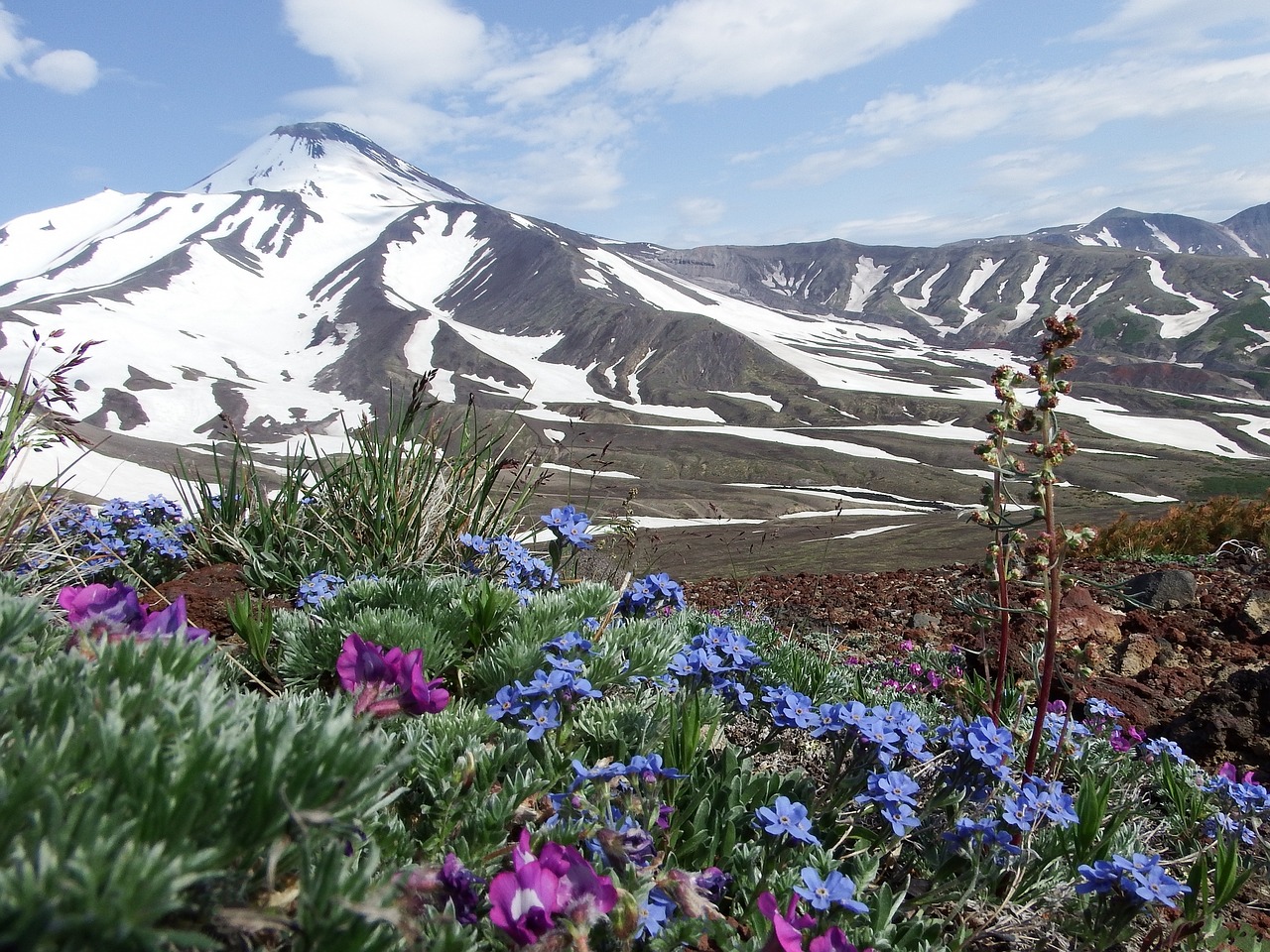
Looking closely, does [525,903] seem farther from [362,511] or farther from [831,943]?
[362,511]

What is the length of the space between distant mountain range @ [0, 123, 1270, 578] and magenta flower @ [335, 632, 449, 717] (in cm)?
2501

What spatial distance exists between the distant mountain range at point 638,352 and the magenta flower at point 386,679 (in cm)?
2501

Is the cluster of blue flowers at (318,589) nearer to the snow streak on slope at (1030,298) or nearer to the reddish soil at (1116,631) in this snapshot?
the reddish soil at (1116,631)

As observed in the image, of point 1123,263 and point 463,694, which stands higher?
point 1123,263

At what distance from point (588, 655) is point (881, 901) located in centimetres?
112

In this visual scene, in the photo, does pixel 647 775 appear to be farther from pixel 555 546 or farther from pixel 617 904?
pixel 555 546

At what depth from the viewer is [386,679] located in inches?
77.1

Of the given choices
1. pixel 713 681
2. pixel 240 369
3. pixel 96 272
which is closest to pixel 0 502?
pixel 713 681

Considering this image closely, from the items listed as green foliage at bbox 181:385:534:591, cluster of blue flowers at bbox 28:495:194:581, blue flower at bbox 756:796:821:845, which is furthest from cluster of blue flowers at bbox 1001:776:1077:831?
cluster of blue flowers at bbox 28:495:194:581

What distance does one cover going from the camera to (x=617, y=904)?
61.4 inches

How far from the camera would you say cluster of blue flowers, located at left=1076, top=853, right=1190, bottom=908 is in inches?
73.2

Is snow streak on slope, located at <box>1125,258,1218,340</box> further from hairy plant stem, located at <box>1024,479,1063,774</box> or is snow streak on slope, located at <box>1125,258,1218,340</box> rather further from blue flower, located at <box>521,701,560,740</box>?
blue flower, located at <box>521,701,560,740</box>

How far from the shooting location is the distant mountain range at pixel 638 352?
75.5 meters

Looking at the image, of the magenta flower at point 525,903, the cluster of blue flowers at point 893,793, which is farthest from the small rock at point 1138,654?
the magenta flower at point 525,903
